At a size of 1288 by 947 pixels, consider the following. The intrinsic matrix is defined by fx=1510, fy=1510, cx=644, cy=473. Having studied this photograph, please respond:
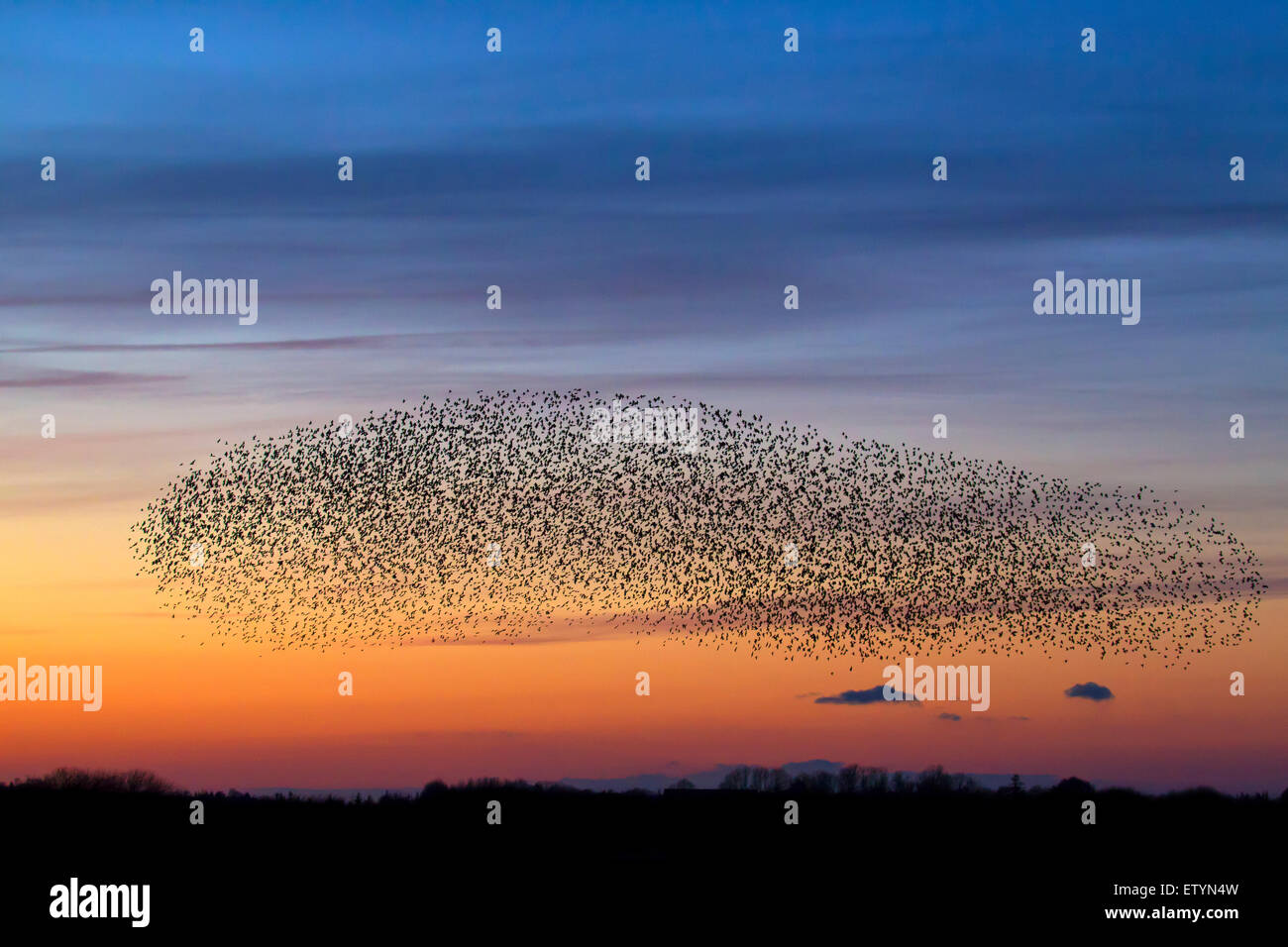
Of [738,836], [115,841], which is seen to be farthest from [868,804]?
[115,841]
